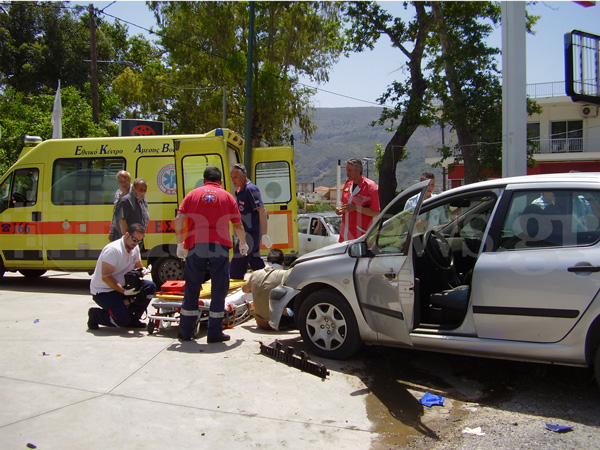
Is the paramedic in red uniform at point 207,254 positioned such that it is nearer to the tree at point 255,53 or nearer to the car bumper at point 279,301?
the car bumper at point 279,301

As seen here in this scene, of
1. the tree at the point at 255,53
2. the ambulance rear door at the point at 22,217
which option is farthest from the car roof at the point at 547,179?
the tree at the point at 255,53

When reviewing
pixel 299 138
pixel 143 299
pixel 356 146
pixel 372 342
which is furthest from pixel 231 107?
pixel 356 146

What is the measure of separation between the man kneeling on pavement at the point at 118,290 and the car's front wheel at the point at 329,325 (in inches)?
Answer: 77.6

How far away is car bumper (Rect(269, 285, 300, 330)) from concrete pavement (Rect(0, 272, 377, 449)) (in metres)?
0.34

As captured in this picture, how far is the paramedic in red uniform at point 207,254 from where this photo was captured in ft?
17.0

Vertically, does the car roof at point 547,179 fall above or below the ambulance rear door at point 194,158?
below

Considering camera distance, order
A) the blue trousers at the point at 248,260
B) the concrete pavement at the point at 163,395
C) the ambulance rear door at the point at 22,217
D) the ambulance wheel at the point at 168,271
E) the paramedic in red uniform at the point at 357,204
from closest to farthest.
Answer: the concrete pavement at the point at 163,395 → the paramedic in red uniform at the point at 357,204 → the blue trousers at the point at 248,260 → the ambulance wheel at the point at 168,271 → the ambulance rear door at the point at 22,217

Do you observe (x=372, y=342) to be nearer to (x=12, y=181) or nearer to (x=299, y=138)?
(x=12, y=181)

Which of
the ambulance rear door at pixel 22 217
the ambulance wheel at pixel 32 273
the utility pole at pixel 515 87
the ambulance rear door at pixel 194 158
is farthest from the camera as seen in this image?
the ambulance wheel at pixel 32 273

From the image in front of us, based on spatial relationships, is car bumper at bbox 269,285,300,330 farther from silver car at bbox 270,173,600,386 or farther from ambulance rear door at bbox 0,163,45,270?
ambulance rear door at bbox 0,163,45,270

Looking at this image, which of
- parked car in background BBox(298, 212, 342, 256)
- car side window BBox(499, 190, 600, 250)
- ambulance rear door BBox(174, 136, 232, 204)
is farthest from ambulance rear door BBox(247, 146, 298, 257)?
car side window BBox(499, 190, 600, 250)

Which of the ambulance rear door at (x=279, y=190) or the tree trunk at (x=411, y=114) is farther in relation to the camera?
the tree trunk at (x=411, y=114)

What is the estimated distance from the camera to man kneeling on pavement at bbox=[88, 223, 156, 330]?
5.49 m

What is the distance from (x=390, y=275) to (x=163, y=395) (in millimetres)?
2006
